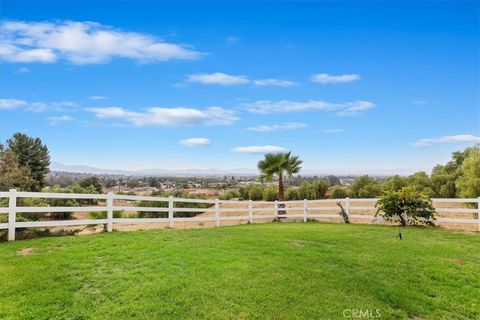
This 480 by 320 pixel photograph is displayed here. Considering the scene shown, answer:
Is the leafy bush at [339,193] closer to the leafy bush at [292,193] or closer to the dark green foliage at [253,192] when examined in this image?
the leafy bush at [292,193]

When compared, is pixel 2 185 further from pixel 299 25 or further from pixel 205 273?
pixel 205 273

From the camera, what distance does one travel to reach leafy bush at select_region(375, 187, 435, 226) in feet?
49.8

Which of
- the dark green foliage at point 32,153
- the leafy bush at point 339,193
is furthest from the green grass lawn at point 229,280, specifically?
the dark green foliage at point 32,153

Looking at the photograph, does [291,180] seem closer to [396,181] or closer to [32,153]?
[396,181]

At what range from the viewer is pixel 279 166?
2288 cm

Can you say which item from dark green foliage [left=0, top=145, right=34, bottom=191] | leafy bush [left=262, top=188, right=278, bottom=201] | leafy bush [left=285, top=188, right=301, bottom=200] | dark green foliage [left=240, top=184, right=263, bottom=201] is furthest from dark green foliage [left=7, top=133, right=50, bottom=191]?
leafy bush [left=285, top=188, right=301, bottom=200]

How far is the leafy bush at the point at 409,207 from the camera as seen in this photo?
1517 cm

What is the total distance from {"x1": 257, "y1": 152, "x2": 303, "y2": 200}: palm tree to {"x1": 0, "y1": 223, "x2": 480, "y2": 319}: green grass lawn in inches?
517

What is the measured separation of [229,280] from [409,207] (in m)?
11.3

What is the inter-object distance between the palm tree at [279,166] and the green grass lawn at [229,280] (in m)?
13.1

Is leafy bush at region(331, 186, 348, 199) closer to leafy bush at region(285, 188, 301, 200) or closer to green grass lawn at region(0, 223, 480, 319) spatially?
leafy bush at region(285, 188, 301, 200)

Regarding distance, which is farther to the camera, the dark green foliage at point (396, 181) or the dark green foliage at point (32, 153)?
the dark green foliage at point (32, 153)

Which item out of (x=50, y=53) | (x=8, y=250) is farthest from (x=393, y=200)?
(x=50, y=53)

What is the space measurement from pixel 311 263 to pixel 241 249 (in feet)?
6.20
